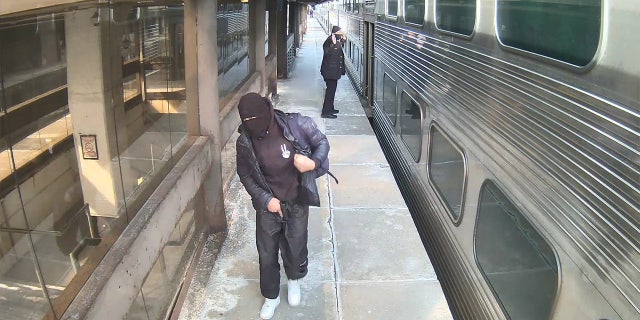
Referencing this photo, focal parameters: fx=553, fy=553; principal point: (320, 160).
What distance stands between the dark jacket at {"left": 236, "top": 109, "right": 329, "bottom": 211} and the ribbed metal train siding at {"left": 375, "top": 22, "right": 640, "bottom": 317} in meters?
0.92

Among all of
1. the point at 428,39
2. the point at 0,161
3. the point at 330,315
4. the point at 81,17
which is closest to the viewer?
the point at 0,161

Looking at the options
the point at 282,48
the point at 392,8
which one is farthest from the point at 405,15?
the point at 282,48

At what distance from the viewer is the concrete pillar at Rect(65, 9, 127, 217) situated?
2.16 metres

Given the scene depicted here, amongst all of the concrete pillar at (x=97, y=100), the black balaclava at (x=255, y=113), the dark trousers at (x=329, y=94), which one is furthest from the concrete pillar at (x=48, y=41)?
the dark trousers at (x=329, y=94)

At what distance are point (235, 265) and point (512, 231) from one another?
207cm

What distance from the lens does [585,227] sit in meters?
1.94

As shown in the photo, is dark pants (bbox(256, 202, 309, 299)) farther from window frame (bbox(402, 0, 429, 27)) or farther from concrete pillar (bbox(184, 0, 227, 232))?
window frame (bbox(402, 0, 429, 27))

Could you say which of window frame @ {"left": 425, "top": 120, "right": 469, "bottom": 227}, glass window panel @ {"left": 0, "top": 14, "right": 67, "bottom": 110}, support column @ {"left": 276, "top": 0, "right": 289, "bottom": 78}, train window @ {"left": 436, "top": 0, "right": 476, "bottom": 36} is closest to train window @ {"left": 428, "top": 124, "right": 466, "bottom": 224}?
window frame @ {"left": 425, "top": 120, "right": 469, "bottom": 227}

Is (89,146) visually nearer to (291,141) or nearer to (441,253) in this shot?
(291,141)

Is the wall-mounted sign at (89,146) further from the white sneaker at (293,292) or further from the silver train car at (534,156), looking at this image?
the silver train car at (534,156)

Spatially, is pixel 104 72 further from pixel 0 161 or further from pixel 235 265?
pixel 235 265

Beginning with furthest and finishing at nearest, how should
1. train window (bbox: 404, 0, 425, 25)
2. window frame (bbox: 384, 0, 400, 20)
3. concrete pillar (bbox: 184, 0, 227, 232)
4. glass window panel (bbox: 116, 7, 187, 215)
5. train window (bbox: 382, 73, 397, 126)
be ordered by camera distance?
train window (bbox: 382, 73, 397, 126) → window frame (bbox: 384, 0, 400, 20) → train window (bbox: 404, 0, 425, 25) → concrete pillar (bbox: 184, 0, 227, 232) → glass window panel (bbox: 116, 7, 187, 215)

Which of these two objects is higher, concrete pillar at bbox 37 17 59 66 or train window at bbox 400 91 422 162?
concrete pillar at bbox 37 17 59 66

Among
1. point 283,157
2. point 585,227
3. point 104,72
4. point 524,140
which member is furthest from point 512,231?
point 104,72
